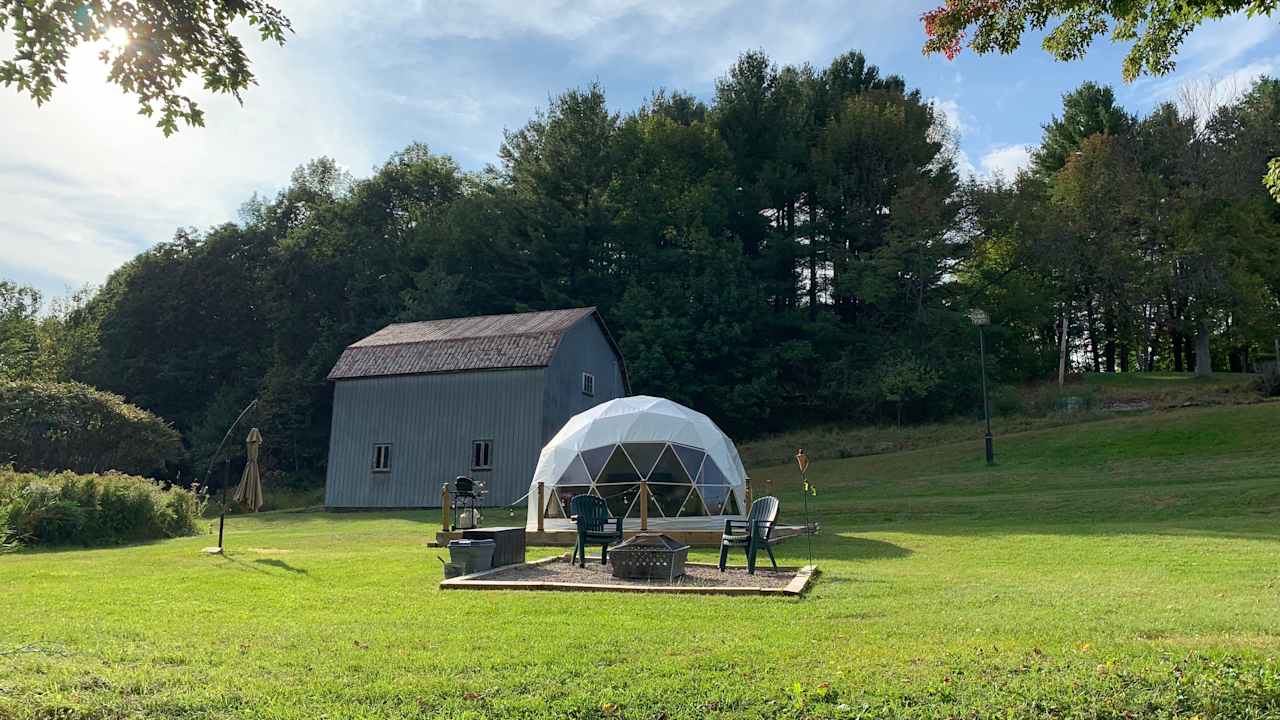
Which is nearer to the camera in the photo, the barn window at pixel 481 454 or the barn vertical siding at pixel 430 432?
the barn vertical siding at pixel 430 432

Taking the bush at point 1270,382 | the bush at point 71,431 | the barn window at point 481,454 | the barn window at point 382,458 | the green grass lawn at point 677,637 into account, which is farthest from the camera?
the bush at point 71,431

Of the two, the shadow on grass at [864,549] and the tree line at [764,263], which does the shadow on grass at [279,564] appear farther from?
the tree line at [764,263]

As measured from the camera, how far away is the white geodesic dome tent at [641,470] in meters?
18.1

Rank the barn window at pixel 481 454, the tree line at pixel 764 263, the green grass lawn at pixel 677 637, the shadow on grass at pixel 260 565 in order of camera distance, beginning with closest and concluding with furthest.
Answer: the green grass lawn at pixel 677 637 < the shadow on grass at pixel 260 565 < the barn window at pixel 481 454 < the tree line at pixel 764 263

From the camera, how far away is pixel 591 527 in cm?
1336

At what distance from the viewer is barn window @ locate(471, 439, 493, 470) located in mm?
28953

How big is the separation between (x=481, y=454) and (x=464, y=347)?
3660 millimetres

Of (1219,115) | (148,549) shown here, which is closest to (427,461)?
(148,549)

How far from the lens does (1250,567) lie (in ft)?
34.7

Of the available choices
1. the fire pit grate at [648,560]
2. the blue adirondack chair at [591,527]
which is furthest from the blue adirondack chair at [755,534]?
the blue adirondack chair at [591,527]

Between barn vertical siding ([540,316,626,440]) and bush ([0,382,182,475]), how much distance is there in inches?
679

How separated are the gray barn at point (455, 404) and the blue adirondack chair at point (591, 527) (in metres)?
14.8

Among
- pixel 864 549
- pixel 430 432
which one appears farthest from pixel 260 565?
pixel 430 432

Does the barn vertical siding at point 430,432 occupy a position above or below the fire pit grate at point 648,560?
above
